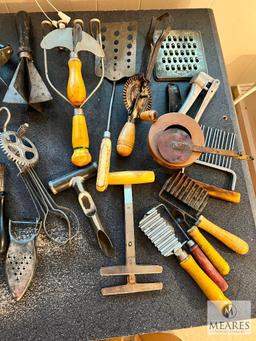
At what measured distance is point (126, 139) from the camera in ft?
2.15

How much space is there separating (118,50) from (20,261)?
0.53 metres

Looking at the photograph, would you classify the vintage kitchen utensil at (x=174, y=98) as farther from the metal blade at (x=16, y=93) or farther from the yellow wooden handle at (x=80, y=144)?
the metal blade at (x=16, y=93)

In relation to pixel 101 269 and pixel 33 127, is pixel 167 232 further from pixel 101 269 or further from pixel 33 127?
pixel 33 127

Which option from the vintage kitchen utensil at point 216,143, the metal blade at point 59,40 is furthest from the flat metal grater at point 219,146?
the metal blade at point 59,40

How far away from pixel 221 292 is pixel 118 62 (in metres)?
0.56

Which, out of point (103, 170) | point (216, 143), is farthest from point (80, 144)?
point (216, 143)

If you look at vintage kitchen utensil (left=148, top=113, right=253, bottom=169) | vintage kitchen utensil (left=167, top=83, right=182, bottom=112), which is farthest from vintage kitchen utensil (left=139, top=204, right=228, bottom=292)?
vintage kitchen utensil (left=167, top=83, right=182, bottom=112)

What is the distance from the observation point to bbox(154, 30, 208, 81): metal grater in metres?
0.76

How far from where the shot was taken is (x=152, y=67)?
2.36 ft

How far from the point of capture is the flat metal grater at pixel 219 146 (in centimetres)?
69

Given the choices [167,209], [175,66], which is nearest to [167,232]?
[167,209]

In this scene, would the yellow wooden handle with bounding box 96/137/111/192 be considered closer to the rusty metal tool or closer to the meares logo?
the rusty metal tool

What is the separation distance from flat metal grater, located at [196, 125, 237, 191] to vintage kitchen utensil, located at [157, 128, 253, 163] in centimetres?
8

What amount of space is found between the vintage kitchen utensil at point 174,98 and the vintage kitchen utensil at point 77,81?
166 millimetres
